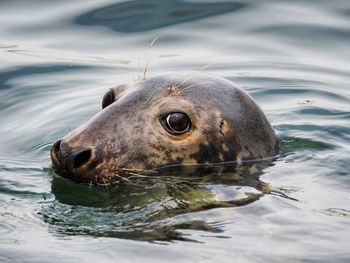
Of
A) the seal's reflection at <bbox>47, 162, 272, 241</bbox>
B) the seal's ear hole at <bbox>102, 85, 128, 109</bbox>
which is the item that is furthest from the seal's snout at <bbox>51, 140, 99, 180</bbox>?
the seal's ear hole at <bbox>102, 85, 128, 109</bbox>

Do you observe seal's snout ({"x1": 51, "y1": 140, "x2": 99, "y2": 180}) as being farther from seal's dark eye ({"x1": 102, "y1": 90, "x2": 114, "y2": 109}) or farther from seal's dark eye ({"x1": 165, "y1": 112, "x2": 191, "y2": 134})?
seal's dark eye ({"x1": 102, "y1": 90, "x2": 114, "y2": 109})

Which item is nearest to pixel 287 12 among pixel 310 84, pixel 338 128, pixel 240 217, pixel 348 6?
pixel 348 6

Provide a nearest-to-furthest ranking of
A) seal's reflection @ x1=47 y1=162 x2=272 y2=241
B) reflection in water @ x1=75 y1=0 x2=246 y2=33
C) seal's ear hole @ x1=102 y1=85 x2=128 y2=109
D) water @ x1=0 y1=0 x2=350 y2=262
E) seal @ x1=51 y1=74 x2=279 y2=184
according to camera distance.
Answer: water @ x1=0 y1=0 x2=350 y2=262
seal's reflection @ x1=47 y1=162 x2=272 y2=241
seal @ x1=51 y1=74 x2=279 y2=184
seal's ear hole @ x1=102 y1=85 x2=128 y2=109
reflection in water @ x1=75 y1=0 x2=246 y2=33

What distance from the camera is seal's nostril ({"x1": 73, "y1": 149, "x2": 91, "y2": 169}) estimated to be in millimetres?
6449

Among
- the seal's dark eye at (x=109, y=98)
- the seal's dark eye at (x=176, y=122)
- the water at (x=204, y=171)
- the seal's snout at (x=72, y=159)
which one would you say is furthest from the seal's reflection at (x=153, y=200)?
the seal's dark eye at (x=109, y=98)

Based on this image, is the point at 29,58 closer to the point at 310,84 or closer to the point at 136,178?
the point at 310,84

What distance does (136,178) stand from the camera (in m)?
6.64

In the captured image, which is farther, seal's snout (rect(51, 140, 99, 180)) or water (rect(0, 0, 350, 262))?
seal's snout (rect(51, 140, 99, 180))

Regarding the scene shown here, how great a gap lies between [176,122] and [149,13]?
19.6 feet

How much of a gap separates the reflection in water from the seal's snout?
5814mm

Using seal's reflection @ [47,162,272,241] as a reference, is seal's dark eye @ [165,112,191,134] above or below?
above

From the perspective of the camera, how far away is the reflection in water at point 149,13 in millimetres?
12352

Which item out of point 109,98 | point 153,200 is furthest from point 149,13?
point 153,200

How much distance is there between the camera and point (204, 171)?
682cm
